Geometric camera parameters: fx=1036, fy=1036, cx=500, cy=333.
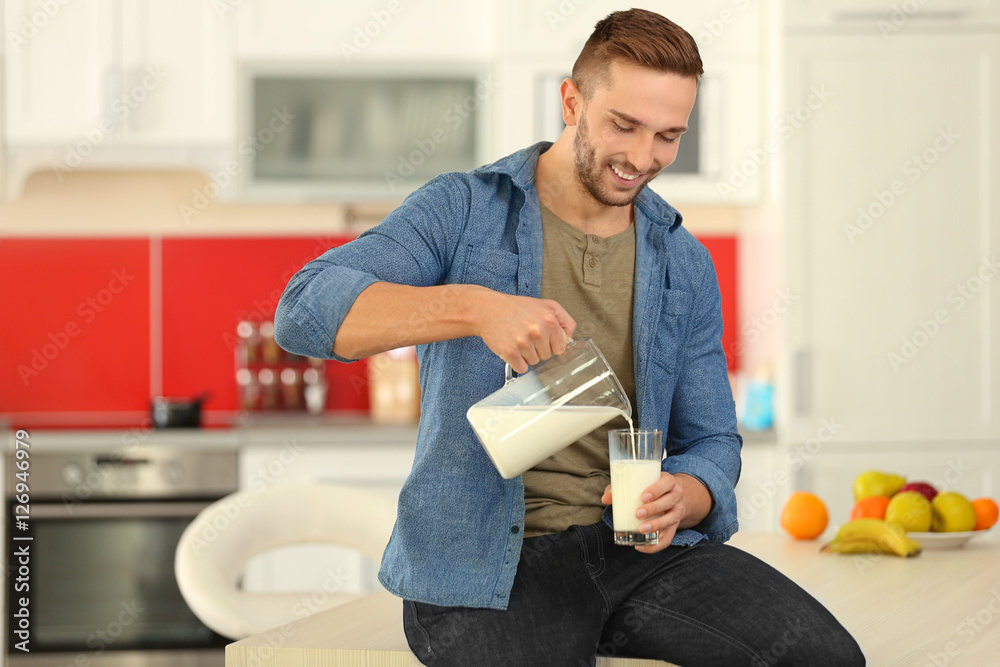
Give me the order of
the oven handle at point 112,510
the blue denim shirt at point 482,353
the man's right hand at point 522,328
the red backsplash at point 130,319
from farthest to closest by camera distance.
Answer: the red backsplash at point 130,319
the oven handle at point 112,510
the blue denim shirt at point 482,353
the man's right hand at point 522,328

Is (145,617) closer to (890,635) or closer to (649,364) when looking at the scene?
(649,364)

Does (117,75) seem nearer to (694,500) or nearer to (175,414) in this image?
(175,414)

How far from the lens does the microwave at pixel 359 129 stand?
10.7 ft

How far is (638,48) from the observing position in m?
1.33

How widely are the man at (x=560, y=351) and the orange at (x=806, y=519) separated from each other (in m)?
0.39

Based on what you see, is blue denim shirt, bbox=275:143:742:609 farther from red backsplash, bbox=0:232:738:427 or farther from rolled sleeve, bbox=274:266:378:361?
red backsplash, bbox=0:232:738:427

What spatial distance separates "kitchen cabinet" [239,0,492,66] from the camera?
3.23 metres

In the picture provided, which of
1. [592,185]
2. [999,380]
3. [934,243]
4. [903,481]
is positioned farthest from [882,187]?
[592,185]

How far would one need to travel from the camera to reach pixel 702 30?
323 cm

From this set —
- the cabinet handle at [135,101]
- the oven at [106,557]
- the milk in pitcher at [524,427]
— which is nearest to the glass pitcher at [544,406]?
the milk in pitcher at [524,427]

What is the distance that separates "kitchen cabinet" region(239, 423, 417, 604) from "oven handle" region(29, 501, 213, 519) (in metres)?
0.19

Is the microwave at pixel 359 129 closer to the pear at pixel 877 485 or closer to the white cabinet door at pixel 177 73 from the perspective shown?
the white cabinet door at pixel 177 73

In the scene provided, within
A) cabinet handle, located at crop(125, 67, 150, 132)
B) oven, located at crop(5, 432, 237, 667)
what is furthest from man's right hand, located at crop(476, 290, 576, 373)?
cabinet handle, located at crop(125, 67, 150, 132)

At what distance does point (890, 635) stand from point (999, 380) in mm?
2216
